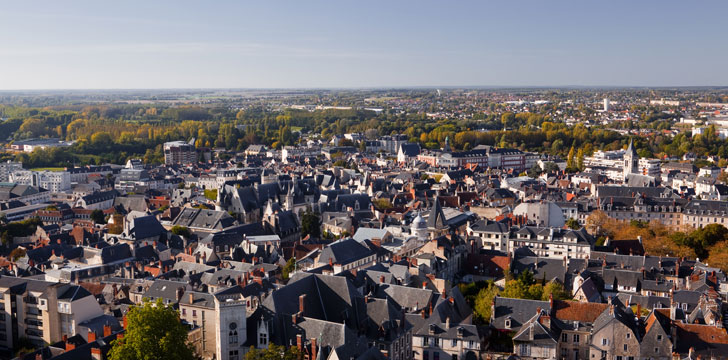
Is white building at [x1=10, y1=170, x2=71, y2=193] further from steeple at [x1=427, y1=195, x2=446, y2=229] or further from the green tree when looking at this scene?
the green tree

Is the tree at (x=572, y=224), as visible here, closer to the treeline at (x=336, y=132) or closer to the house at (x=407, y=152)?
the house at (x=407, y=152)

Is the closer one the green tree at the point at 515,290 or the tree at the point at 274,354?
the tree at the point at 274,354

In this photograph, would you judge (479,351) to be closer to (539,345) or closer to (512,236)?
(539,345)

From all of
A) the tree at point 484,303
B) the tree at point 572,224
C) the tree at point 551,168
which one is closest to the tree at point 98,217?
the tree at point 484,303

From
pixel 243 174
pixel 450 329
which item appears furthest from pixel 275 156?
pixel 450 329

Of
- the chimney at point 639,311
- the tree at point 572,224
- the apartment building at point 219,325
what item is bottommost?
the tree at point 572,224

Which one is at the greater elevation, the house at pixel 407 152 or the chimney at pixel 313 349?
the chimney at pixel 313 349

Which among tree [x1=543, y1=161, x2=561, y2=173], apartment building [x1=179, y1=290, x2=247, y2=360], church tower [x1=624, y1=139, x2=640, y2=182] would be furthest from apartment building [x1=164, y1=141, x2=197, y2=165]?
apartment building [x1=179, y1=290, x2=247, y2=360]
